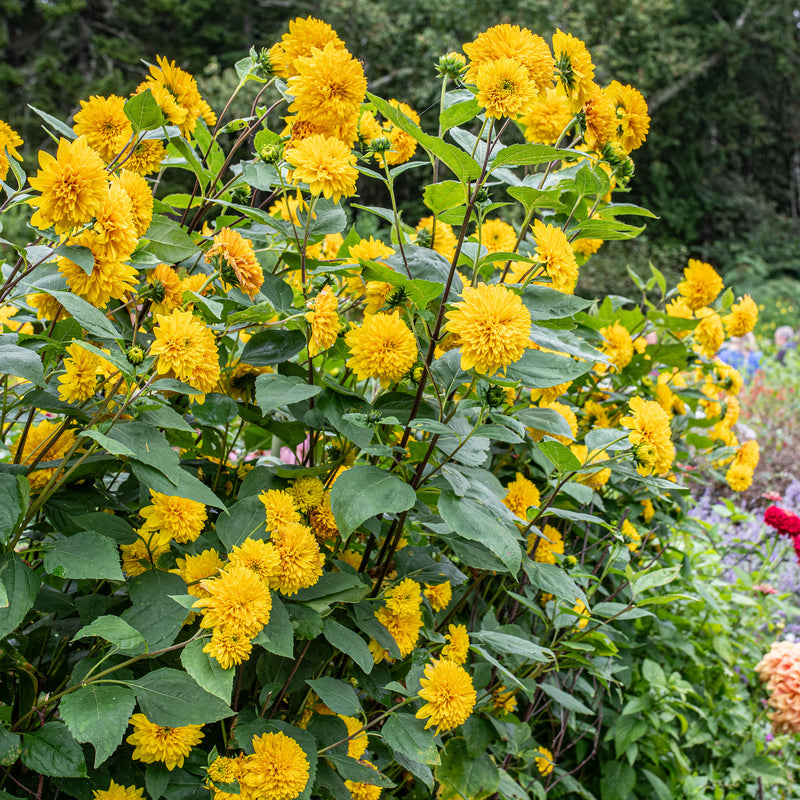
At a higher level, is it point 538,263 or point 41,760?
point 538,263

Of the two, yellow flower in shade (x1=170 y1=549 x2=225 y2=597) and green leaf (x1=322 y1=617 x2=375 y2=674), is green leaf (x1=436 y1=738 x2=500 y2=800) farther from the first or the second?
yellow flower in shade (x1=170 y1=549 x2=225 y2=597)

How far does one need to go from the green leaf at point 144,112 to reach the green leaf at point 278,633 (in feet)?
2.02

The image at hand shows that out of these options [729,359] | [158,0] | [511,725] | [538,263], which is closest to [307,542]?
[538,263]

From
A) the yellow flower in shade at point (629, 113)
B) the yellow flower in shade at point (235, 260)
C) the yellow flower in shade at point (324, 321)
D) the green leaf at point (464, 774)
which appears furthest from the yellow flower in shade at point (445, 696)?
the yellow flower in shade at point (629, 113)

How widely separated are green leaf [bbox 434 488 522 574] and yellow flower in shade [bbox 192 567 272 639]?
0.57 ft

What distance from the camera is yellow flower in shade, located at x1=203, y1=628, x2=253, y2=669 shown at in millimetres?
754

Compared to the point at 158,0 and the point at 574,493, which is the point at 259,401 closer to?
the point at 574,493

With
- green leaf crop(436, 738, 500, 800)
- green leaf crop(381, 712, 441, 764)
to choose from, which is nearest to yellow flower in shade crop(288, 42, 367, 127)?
green leaf crop(381, 712, 441, 764)

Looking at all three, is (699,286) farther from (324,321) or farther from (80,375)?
(80,375)

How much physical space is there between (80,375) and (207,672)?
387 millimetres

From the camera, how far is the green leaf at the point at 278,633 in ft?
2.60

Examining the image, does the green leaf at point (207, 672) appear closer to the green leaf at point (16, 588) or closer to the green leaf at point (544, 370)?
the green leaf at point (16, 588)

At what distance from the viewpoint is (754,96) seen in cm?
1371

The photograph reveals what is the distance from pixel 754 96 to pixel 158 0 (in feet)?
34.8
